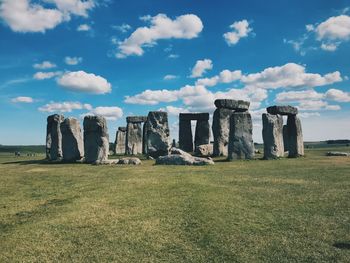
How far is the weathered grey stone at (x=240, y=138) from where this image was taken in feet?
76.8

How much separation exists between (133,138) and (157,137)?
10490 mm

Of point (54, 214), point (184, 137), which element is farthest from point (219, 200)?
point (184, 137)

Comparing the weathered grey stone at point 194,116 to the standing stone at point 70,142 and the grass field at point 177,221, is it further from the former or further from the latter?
the grass field at point 177,221

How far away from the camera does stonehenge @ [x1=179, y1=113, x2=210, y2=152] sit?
34.1 meters

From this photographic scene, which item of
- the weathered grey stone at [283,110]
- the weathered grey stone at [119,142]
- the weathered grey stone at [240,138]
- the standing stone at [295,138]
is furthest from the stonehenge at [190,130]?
the weathered grey stone at [240,138]

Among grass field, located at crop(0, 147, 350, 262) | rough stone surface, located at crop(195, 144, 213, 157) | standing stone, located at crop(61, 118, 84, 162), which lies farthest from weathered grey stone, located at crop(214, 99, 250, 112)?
grass field, located at crop(0, 147, 350, 262)

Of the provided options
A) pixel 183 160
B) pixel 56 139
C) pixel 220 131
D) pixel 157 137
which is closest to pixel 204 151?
pixel 220 131

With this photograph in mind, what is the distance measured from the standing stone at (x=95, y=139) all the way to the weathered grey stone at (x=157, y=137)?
15.7 ft

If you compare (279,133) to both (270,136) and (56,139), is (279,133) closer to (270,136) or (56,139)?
(270,136)

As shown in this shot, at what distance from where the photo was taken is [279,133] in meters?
25.7

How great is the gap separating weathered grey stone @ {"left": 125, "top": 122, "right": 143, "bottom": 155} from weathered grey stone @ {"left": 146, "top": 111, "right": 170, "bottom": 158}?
31.9ft

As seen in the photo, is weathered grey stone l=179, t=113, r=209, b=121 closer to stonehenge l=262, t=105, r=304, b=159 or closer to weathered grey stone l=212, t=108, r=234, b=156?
weathered grey stone l=212, t=108, r=234, b=156

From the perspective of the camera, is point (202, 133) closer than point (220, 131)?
No

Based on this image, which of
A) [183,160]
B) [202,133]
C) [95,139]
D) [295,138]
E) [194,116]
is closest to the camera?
[183,160]
